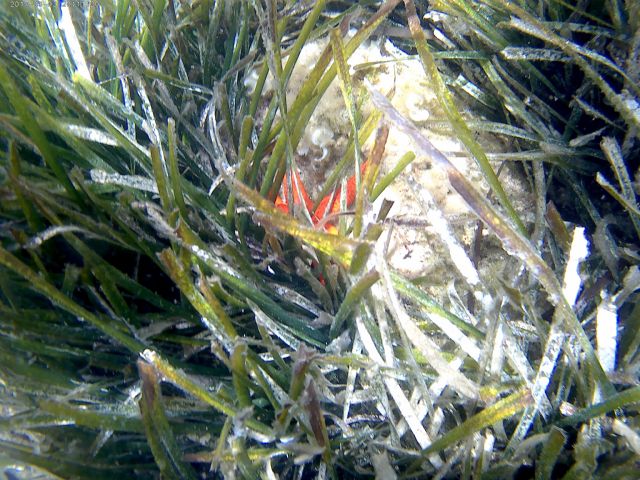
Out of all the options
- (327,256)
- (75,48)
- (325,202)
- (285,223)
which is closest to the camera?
(285,223)

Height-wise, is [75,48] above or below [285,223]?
above

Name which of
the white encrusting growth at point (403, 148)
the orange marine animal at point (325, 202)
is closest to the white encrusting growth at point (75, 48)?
the white encrusting growth at point (403, 148)

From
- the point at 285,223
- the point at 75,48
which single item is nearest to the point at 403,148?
the point at 285,223

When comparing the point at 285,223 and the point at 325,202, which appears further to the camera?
the point at 325,202

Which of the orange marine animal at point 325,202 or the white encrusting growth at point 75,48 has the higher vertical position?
the white encrusting growth at point 75,48

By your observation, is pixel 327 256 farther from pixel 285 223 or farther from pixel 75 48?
pixel 75 48

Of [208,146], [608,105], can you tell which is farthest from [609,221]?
[208,146]

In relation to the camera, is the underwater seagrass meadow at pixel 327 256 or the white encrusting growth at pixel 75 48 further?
the white encrusting growth at pixel 75 48

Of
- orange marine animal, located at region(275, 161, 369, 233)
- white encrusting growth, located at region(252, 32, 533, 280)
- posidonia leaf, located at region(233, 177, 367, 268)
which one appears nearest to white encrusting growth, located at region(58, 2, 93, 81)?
white encrusting growth, located at region(252, 32, 533, 280)

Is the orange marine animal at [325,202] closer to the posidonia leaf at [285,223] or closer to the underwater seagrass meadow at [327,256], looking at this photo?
the underwater seagrass meadow at [327,256]
